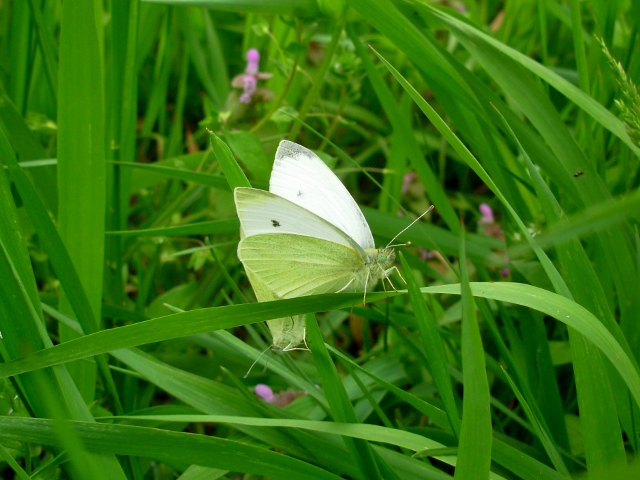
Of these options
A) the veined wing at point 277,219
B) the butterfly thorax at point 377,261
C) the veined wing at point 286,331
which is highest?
the veined wing at point 277,219

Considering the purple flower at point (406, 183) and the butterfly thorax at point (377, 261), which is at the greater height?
the butterfly thorax at point (377, 261)

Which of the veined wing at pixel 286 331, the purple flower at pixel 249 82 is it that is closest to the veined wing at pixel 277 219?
the veined wing at pixel 286 331

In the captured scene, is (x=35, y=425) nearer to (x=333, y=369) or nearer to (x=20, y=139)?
(x=333, y=369)

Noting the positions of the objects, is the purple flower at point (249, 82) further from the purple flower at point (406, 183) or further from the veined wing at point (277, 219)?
the veined wing at point (277, 219)

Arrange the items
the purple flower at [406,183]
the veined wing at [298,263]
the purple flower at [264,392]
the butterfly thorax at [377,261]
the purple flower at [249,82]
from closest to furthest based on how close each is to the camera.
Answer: the veined wing at [298,263] → the butterfly thorax at [377,261] → the purple flower at [264,392] → the purple flower at [249,82] → the purple flower at [406,183]

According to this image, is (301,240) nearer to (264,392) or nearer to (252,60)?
(264,392)

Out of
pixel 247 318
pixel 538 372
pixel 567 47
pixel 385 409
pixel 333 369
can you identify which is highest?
pixel 567 47

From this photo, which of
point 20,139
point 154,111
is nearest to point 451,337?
point 20,139
